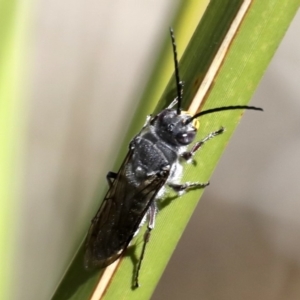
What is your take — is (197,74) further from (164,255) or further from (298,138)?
(298,138)

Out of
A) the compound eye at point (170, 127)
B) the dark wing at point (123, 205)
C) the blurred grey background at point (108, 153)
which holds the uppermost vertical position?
the compound eye at point (170, 127)

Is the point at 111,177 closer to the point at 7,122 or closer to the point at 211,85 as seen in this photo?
the point at 7,122

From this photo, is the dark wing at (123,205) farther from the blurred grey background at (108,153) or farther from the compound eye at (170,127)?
the blurred grey background at (108,153)

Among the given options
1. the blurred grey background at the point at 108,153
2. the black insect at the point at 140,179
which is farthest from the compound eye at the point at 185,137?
the blurred grey background at the point at 108,153

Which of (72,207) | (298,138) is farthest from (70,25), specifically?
(298,138)

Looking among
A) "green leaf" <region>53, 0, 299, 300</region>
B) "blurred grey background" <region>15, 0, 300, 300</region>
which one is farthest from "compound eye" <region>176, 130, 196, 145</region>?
"blurred grey background" <region>15, 0, 300, 300</region>

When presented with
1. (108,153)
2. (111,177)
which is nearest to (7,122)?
(111,177)
